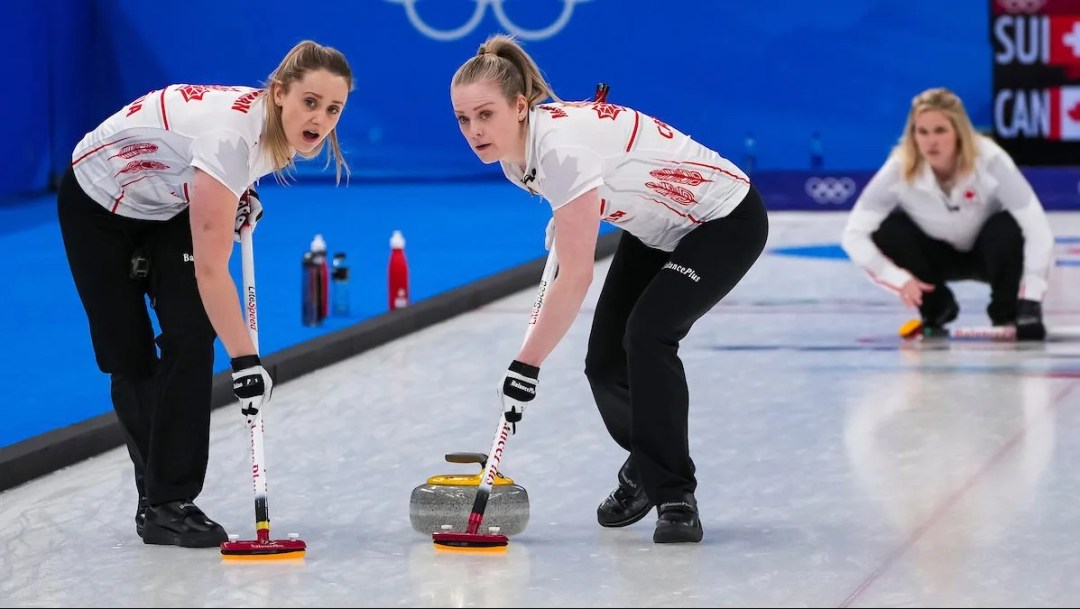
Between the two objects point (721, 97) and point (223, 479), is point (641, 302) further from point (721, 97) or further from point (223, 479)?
point (721, 97)

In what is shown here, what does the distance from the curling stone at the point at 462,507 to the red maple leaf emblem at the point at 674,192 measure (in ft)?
2.54

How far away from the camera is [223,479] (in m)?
5.07

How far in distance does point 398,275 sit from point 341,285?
26 centimetres

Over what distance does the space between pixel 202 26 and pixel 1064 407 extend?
1108 centimetres

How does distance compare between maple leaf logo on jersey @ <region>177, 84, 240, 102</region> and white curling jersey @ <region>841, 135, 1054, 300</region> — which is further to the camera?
white curling jersey @ <region>841, 135, 1054, 300</region>

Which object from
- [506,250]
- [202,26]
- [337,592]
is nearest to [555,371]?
[337,592]

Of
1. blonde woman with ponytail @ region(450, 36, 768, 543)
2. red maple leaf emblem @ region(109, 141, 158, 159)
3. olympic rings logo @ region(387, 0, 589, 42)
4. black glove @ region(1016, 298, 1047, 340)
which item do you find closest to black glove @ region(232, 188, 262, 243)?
red maple leaf emblem @ region(109, 141, 158, 159)

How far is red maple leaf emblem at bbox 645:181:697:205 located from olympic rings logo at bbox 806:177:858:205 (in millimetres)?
9743

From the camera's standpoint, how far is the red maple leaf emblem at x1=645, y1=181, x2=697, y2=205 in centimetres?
422

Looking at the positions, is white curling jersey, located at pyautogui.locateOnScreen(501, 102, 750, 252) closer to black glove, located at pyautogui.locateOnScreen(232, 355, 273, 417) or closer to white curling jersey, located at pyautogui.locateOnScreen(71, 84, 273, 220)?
white curling jersey, located at pyautogui.locateOnScreen(71, 84, 273, 220)

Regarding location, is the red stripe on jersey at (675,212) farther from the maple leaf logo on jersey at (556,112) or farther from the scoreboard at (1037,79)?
the scoreboard at (1037,79)

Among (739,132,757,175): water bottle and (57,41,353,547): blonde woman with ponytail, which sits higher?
(57,41,353,547): blonde woman with ponytail

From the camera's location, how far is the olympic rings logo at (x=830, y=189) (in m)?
13.9

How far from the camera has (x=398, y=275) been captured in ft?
27.3
